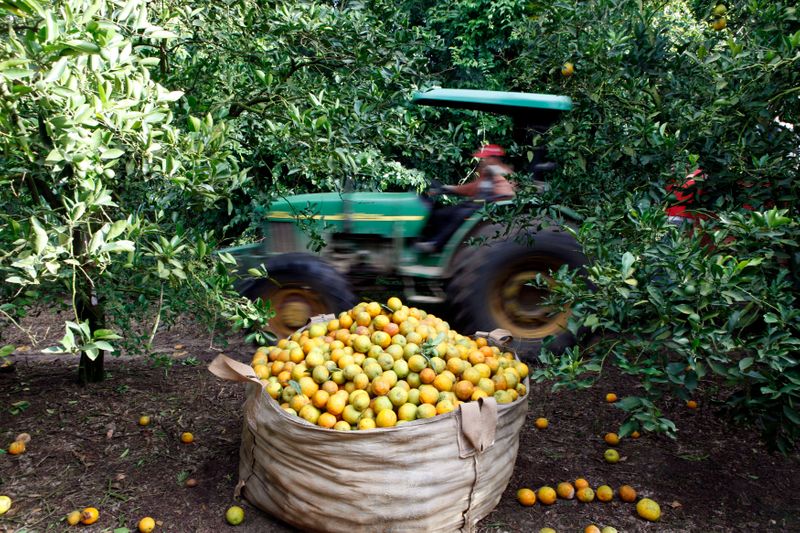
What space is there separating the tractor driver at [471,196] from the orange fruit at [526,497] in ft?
7.29

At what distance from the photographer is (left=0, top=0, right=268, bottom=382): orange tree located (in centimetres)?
183

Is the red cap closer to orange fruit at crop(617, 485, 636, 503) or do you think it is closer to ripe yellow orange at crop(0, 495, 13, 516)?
orange fruit at crop(617, 485, 636, 503)

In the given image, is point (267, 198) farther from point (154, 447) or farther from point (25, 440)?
point (25, 440)

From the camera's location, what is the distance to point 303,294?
4664mm

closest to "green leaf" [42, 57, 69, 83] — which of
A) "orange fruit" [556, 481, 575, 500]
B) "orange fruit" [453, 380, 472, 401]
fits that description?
"orange fruit" [453, 380, 472, 401]

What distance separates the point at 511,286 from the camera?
15.0 ft

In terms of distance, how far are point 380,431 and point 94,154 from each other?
1509 mm

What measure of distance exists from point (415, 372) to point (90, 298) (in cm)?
196

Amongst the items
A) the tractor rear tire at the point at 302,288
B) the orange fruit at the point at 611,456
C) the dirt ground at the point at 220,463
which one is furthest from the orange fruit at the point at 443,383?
the tractor rear tire at the point at 302,288

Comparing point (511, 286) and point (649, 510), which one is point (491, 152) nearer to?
point (511, 286)

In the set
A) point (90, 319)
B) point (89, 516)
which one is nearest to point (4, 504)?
point (89, 516)

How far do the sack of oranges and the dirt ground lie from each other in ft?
0.91

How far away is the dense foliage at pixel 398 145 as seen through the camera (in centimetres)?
207

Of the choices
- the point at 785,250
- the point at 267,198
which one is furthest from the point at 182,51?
the point at 785,250
